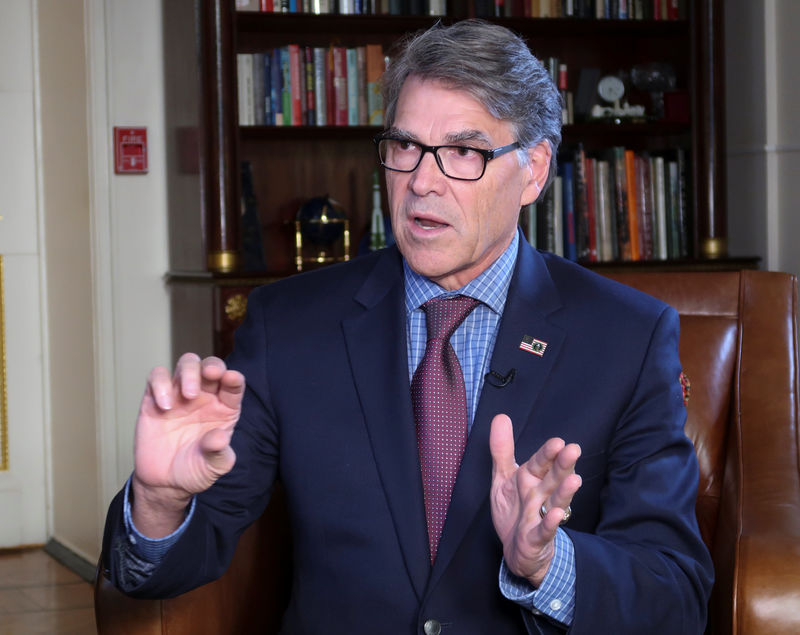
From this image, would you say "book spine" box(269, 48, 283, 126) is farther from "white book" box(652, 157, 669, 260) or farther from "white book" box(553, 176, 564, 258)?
"white book" box(652, 157, 669, 260)

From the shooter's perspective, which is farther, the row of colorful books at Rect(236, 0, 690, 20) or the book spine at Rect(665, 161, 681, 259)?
the book spine at Rect(665, 161, 681, 259)

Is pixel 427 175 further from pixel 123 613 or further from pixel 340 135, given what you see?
pixel 340 135

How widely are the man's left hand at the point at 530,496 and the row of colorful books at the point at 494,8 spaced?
2447 mm

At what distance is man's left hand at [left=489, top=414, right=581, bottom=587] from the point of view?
3.59 feet

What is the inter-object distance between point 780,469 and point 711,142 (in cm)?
185

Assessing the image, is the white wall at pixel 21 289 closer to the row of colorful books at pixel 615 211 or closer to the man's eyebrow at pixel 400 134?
the row of colorful books at pixel 615 211

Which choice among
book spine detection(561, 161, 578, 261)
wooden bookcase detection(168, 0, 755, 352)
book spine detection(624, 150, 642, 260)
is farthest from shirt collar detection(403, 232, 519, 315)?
book spine detection(624, 150, 642, 260)

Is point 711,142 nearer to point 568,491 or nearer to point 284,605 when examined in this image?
point 284,605

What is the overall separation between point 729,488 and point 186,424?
1118 millimetres

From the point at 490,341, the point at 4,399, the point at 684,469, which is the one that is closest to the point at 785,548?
the point at 684,469

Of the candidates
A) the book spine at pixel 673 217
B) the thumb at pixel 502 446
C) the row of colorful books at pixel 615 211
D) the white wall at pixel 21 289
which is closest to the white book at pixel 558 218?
the row of colorful books at pixel 615 211

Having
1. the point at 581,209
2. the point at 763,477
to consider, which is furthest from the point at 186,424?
the point at 581,209

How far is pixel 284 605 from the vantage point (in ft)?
5.66

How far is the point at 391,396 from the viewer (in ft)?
4.90
